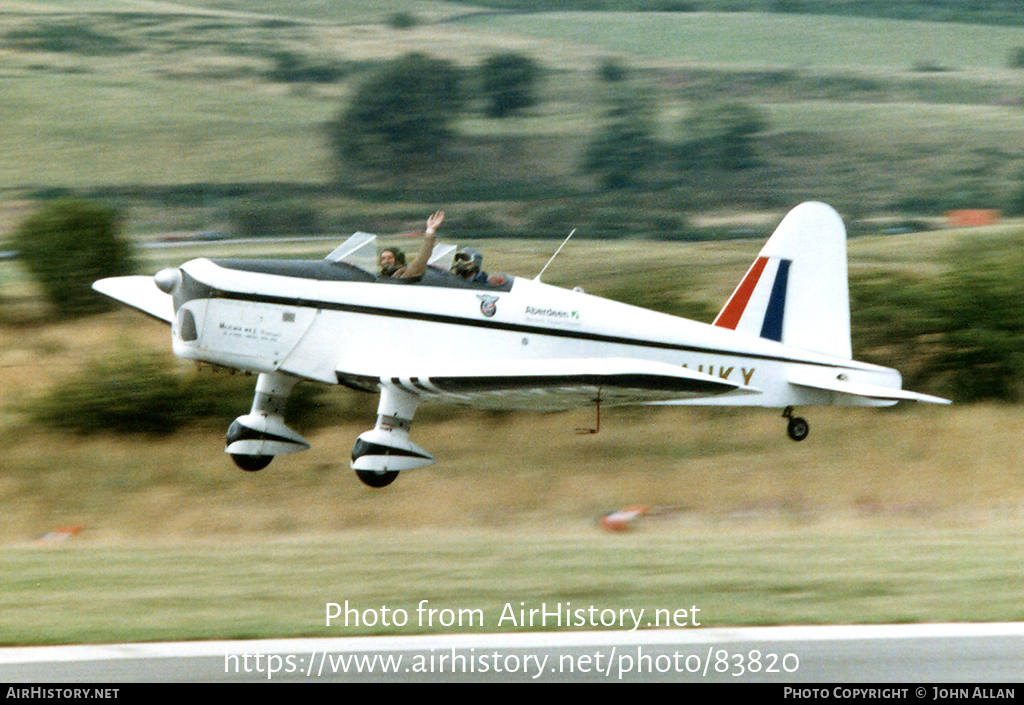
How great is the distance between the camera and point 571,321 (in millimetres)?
11906

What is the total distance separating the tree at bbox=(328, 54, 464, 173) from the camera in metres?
46.7

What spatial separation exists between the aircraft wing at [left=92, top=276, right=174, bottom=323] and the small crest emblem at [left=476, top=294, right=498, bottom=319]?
3.48m

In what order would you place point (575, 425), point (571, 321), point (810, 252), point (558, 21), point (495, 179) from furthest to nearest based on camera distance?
point (558, 21), point (495, 179), point (575, 425), point (810, 252), point (571, 321)

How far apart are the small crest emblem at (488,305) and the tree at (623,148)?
34.6m

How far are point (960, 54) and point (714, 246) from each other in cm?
4498

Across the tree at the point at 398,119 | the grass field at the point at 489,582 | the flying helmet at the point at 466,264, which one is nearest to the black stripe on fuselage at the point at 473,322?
the flying helmet at the point at 466,264

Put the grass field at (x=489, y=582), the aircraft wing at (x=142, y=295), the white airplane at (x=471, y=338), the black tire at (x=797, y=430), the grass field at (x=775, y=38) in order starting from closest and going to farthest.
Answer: the grass field at (x=489, y=582)
the white airplane at (x=471, y=338)
the aircraft wing at (x=142, y=295)
the black tire at (x=797, y=430)
the grass field at (x=775, y=38)

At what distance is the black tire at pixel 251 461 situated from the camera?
39.7 feet

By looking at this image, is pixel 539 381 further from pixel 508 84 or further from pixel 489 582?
pixel 508 84

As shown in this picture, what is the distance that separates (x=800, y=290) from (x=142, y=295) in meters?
7.10

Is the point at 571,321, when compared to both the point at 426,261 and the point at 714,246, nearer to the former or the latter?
the point at 426,261

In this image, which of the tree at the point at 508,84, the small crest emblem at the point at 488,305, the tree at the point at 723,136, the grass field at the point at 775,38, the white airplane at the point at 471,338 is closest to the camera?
the white airplane at the point at 471,338

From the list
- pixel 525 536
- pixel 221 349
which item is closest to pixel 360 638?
pixel 525 536

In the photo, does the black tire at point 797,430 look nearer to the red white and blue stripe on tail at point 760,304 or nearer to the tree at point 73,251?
the red white and blue stripe on tail at point 760,304
